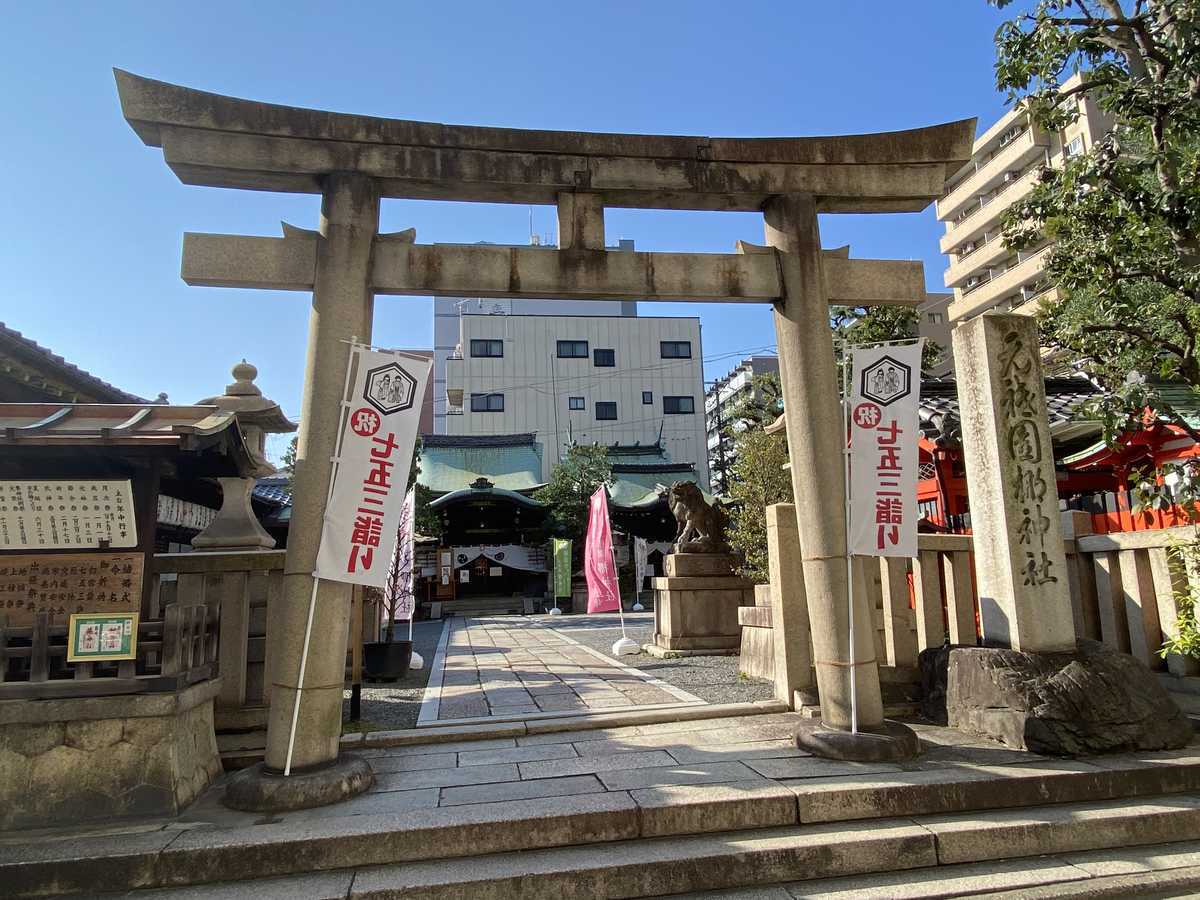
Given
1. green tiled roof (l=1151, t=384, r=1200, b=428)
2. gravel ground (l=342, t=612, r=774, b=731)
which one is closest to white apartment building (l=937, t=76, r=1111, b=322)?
green tiled roof (l=1151, t=384, r=1200, b=428)

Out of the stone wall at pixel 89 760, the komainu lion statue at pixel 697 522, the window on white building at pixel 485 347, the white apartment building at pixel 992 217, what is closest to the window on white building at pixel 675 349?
the window on white building at pixel 485 347

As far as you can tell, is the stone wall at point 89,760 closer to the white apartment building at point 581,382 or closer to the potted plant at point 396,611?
the potted plant at point 396,611

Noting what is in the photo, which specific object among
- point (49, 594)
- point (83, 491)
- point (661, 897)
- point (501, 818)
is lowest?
point (661, 897)

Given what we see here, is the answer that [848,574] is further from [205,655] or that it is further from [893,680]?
[205,655]

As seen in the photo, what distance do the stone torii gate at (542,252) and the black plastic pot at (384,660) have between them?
4.18 m

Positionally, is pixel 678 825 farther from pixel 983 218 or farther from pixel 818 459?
pixel 983 218

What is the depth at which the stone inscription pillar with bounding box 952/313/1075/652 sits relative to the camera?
6117 mm

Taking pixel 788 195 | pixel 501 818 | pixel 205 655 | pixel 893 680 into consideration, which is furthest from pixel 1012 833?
pixel 205 655

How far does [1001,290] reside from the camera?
1401 inches

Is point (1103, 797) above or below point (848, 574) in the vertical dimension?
below

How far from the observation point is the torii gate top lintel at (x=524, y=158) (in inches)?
219

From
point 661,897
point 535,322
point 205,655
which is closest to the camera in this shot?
Result: point 661,897

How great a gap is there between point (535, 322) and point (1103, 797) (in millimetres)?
38479

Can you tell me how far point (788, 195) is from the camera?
6461 mm
